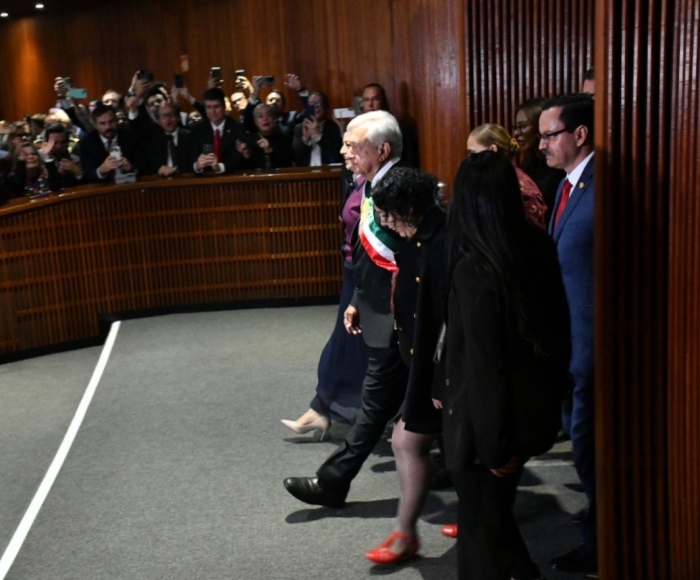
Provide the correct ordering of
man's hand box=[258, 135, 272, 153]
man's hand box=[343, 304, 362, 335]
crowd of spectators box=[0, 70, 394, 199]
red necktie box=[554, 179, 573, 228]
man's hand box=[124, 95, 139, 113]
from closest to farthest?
red necktie box=[554, 179, 573, 228]
man's hand box=[343, 304, 362, 335]
crowd of spectators box=[0, 70, 394, 199]
man's hand box=[258, 135, 272, 153]
man's hand box=[124, 95, 139, 113]

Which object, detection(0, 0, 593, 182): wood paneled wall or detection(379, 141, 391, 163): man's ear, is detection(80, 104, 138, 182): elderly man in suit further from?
detection(379, 141, 391, 163): man's ear

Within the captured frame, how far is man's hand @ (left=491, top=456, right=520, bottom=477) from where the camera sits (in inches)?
98.3

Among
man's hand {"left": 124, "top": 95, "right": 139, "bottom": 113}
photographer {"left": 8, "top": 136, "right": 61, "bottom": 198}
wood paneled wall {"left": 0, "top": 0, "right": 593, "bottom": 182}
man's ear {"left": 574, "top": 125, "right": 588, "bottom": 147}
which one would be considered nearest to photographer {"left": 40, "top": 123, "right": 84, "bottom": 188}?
photographer {"left": 8, "top": 136, "right": 61, "bottom": 198}

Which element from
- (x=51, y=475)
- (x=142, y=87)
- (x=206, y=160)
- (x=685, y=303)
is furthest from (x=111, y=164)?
(x=685, y=303)

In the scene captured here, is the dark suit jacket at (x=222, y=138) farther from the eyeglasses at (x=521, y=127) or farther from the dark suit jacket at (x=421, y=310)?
the dark suit jacket at (x=421, y=310)

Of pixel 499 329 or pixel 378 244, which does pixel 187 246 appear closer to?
pixel 378 244

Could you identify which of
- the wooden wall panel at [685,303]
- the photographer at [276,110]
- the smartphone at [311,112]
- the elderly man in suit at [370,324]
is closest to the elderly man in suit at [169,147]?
the photographer at [276,110]

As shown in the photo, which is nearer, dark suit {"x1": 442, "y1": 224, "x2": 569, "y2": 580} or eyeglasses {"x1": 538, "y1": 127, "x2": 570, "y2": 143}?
dark suit {"x1": 442, "y1": 224, "x2": 569, "y2": 580}

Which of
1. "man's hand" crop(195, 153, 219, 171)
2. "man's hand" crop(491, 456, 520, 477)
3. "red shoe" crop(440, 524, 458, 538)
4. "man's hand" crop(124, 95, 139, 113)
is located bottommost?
"red shoe" crop(440, 524, 458, 538)

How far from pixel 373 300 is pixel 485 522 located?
4.12 feet

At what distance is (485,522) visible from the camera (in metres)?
2.63

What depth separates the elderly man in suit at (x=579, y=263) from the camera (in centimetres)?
313

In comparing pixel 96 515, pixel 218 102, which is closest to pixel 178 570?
pixel 96 515

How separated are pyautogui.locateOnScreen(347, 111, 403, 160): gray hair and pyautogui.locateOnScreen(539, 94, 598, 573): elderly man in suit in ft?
2.31
